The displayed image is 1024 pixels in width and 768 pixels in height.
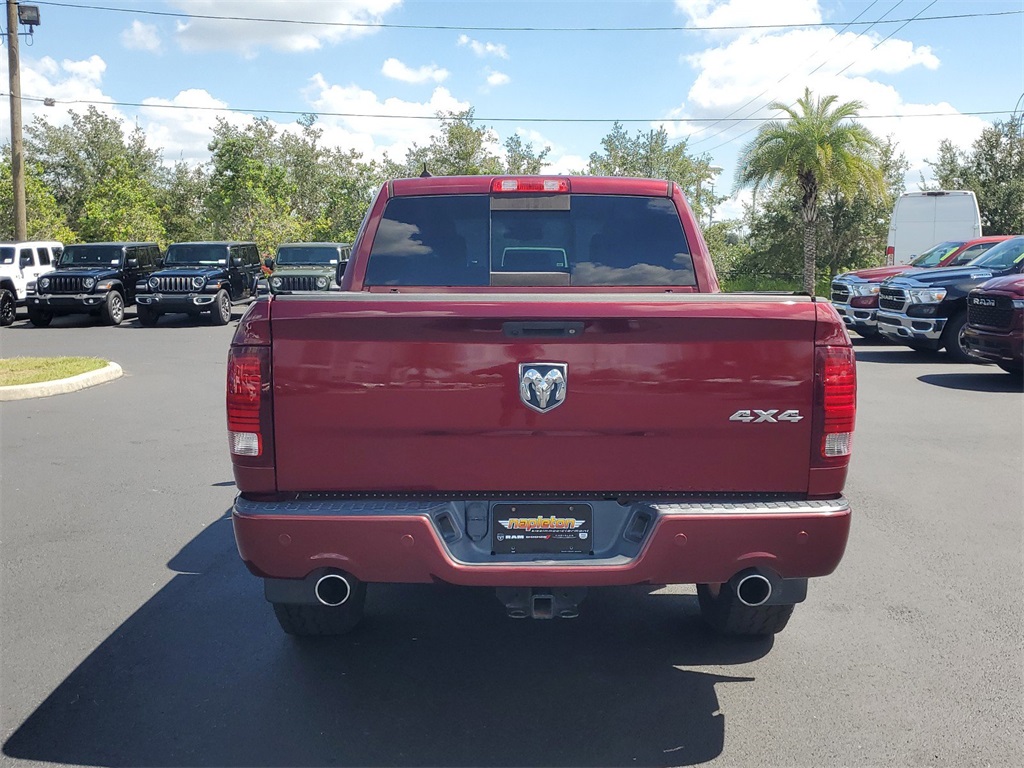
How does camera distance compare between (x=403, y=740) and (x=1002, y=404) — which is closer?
(x=403, y=740)

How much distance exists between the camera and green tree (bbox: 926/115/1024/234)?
37500 millimetres

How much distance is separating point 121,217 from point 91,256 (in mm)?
14021

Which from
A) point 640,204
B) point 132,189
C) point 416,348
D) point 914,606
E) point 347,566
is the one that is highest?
point 132,189

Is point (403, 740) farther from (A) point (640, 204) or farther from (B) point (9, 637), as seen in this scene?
(A) point (640, 204)

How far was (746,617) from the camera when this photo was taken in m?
4.37

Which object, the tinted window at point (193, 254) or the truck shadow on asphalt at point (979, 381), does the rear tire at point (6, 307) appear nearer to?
the tinted window at point (193, 254)

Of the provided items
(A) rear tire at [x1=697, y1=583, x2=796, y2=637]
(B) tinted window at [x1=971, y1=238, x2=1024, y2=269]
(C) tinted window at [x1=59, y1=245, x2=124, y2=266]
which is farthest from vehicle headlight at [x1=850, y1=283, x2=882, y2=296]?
(C) tinted window at [x1=59, y1=245, x2=124, y2=266]

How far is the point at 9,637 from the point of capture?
4562 mm

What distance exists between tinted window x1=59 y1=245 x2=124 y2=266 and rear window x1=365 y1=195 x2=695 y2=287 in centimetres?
2144

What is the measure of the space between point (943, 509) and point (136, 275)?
22.4 metres

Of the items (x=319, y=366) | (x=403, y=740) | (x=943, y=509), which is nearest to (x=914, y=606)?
(x=943, y=509)

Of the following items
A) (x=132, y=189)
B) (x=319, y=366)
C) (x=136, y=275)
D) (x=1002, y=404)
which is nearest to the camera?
(x=319, y=366)

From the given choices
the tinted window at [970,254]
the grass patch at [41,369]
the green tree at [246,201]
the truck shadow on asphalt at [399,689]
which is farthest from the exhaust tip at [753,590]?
the green tree at [246,201]

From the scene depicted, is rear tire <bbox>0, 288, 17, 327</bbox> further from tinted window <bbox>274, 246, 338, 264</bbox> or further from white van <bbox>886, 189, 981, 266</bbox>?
white van <bbox>886, 189, 981, 266</bbox>
